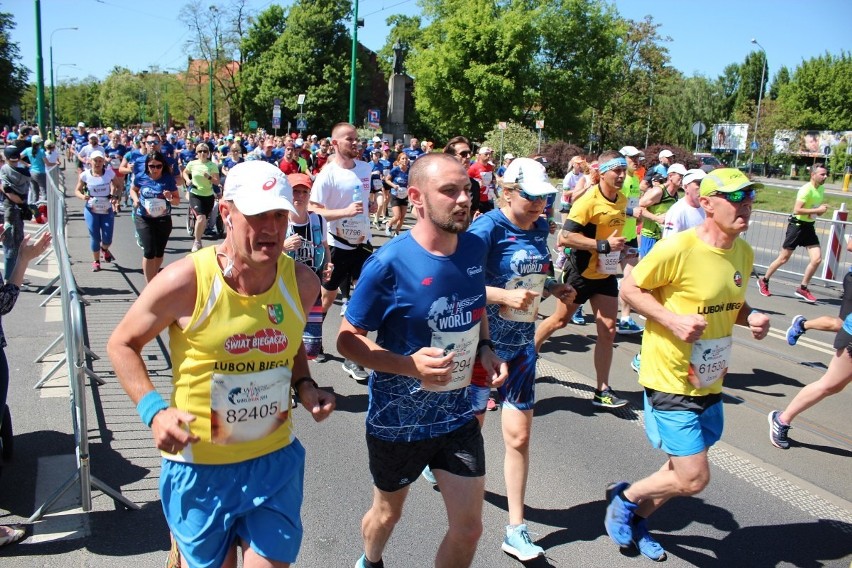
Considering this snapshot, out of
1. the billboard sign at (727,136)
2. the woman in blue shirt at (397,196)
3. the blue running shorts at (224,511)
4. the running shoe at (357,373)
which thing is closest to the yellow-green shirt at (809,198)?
the woman in blue shirt at (397,196)

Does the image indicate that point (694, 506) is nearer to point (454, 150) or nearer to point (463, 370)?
point (463, 370)

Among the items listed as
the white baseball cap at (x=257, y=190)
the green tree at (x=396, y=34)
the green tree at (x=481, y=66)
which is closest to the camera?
the white baseball cap at (x=257, y=190)

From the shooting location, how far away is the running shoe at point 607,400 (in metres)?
→ 6.10

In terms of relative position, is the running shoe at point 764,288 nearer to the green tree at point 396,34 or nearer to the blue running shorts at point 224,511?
the blue running shorts at point 224,511

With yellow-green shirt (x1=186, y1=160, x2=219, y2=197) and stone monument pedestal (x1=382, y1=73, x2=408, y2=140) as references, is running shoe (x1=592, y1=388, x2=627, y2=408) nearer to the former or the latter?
yellow-green shirt (x1=186, y1=160, x2=219, y2=197)

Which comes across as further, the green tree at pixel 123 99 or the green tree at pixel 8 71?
the green tree at pixel 123 99

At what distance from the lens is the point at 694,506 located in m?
4.51

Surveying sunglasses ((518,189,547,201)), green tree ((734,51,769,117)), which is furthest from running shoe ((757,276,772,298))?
green tree ((734,51,769,117))

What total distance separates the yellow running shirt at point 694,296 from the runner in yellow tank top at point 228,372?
2.00m

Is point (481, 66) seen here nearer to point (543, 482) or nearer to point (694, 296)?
point (543, 482)

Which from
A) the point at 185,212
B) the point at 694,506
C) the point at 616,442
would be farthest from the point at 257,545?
the point at 185,212

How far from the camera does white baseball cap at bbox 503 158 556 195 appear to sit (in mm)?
3975

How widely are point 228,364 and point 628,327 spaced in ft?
23.8

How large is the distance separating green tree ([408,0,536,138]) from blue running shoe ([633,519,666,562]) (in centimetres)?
4482
